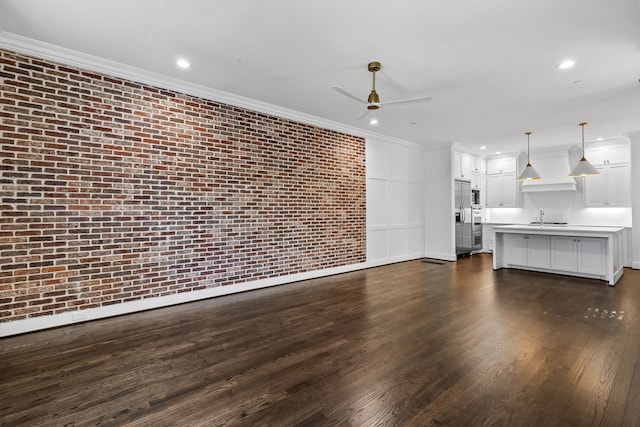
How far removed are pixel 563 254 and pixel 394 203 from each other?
3.18 m

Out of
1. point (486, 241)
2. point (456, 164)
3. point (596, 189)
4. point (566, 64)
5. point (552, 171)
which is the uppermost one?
point (566, 64)

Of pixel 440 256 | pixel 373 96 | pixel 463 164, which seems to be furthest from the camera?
pixel 463 164

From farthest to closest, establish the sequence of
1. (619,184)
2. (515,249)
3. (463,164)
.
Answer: (463,164) → (619,184) → (515,249)

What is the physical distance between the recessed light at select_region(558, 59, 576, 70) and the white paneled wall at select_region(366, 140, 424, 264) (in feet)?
11.3

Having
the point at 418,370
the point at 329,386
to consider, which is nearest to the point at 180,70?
the point at 329,386

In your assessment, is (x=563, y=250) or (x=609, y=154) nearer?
(x=563, y=250)

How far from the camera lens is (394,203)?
699 centimetres

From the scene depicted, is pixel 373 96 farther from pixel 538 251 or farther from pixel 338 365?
pixel 538 251

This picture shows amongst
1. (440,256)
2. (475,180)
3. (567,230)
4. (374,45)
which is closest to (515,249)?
(567,230)

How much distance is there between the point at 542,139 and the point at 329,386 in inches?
284

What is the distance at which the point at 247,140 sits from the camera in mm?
4629

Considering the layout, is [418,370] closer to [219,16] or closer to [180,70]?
[219,16]

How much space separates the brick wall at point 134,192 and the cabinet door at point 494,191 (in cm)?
587

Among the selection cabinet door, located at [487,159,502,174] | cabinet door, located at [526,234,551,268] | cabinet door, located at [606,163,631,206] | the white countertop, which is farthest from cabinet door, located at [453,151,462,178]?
cabinet door, located at [606,163,631,206]
